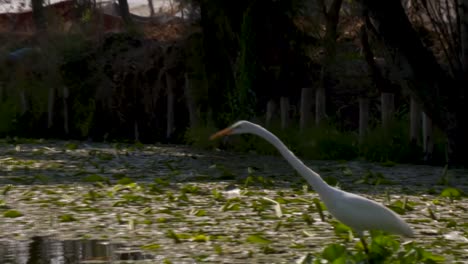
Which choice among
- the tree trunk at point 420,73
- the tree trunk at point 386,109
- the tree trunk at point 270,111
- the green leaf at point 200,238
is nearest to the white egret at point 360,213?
the green leaf at point 200,238

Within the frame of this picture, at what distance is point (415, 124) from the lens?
Result: 706 inches

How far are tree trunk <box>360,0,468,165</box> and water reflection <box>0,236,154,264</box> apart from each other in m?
8.64

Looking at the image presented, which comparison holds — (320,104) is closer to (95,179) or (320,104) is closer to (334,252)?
(95,179)

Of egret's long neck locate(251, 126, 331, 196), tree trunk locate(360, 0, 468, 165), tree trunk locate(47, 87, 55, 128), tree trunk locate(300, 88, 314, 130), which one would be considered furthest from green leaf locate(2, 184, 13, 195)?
tree trunk locate(47, 87, 55, 128)

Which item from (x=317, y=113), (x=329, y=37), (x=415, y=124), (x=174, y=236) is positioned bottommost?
(x=174, y=236)

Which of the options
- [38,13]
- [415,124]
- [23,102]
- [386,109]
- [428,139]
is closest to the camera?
[428,139]

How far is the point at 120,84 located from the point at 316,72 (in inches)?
227

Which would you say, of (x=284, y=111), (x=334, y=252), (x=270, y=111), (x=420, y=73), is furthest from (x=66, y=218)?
(x=270, y=111)

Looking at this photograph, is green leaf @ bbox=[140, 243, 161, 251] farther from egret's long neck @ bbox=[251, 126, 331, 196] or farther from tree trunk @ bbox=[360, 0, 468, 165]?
tree trunk @ bbox=[360, 0, 468, 165]

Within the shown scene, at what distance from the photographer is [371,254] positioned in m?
7.60

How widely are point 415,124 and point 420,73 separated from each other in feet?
4.17

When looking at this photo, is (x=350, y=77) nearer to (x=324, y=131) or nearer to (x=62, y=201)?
(x=324, y=131)

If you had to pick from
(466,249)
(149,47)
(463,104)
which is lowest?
(466,249)

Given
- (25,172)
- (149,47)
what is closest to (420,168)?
(25,172)
